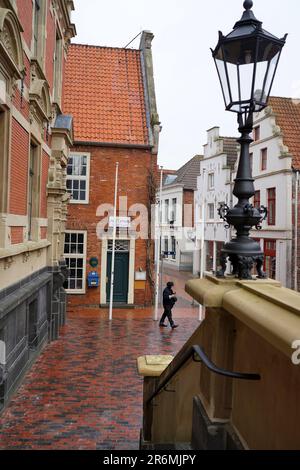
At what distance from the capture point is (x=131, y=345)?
12656 millimetres

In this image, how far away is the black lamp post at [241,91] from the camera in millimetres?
3395

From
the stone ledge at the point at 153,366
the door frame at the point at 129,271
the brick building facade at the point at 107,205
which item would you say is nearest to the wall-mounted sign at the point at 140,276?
the brick building facade at the point at 107,205

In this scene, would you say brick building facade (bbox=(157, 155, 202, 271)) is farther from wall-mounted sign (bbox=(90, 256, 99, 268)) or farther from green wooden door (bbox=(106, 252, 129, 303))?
wall-mounted sign (bbox=(90, 256, 99, 268))

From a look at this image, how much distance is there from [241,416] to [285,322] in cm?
100

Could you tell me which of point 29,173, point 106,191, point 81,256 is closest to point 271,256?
point 106,191

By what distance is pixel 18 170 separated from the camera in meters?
8.56

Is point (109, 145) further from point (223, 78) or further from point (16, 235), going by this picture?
point (223, 78)

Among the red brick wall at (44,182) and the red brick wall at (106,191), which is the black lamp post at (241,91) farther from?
the red brick wall at (106,191)

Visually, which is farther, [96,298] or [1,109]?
[96,298]

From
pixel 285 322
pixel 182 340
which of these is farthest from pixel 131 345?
pixel 285 322

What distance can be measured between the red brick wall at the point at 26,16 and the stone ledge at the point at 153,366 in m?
6.61
